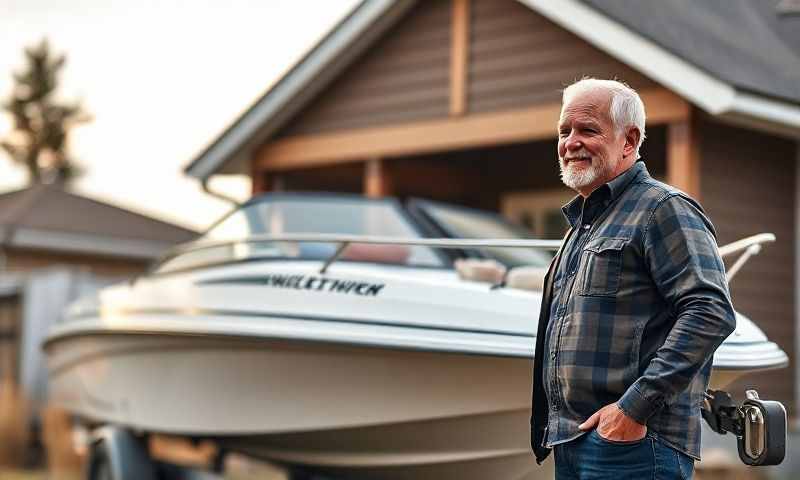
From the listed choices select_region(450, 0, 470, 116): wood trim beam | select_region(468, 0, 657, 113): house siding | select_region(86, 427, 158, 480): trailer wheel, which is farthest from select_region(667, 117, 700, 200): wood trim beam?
select_region(86, 427, 158, 480): trailer wheel

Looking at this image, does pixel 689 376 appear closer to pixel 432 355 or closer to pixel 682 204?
pixel 682 204

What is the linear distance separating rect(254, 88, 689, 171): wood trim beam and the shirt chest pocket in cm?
627

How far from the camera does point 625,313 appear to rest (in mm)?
2889

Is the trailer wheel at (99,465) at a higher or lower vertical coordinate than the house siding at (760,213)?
lower

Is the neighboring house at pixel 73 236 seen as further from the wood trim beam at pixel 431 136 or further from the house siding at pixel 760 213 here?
the house siding at pixel 760 213

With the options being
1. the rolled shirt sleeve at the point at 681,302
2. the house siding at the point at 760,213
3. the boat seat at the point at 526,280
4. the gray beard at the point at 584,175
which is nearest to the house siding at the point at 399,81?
the house siding at the point at 760,213

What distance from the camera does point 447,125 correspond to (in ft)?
35.6

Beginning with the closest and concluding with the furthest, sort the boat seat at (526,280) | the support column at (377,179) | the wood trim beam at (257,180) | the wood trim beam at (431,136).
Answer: the boat seat at (526,280)
the wood trim beam at (431,136)
the support column at (377,179)
the wood trim beam at (257,180)

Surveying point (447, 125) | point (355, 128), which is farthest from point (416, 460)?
point (355, 128)

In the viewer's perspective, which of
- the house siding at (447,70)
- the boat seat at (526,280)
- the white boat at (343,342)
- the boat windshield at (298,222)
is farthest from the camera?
the house siding at (447,70)

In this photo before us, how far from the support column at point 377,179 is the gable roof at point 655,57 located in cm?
118

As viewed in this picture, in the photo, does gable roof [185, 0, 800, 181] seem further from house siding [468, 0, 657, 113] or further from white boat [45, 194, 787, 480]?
white boat [45, 194, 787, 480]

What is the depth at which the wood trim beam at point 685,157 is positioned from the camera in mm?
8883

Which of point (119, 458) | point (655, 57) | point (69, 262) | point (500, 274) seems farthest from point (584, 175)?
point (69, 262)
